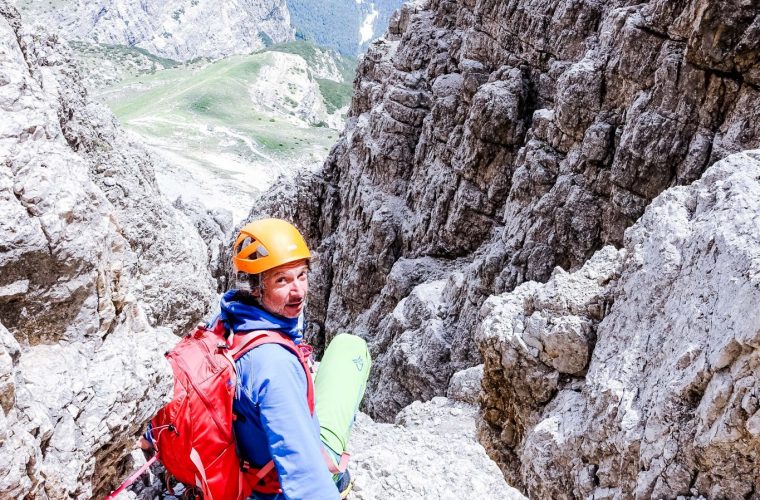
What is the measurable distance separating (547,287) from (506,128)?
19077 millimetres

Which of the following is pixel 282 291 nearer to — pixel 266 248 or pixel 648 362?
pixel 266 248

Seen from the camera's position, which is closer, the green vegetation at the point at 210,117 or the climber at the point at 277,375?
the climber at the point at 277,375

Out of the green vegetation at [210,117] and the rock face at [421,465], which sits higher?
the rock face at [421,465]

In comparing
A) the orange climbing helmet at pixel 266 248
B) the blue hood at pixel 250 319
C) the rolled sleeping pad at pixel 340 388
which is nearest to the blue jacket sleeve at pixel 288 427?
the blue hood at pixel 250 319

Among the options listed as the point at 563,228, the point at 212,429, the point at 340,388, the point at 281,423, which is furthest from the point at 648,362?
the point at 563,228

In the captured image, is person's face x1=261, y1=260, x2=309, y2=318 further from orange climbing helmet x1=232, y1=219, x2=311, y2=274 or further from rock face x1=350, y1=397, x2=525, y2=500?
rock face x1=350, y1=397, x2=525, y2=500

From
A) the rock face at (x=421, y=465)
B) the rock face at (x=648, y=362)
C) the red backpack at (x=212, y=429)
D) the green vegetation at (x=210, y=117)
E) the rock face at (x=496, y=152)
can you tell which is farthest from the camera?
the green vegetation at (x=210, y=117)

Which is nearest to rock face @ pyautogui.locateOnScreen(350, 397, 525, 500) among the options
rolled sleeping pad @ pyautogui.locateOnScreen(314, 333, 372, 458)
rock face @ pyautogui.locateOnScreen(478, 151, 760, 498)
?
rock face @ pyautogui.locateOnScreen(478, 151, 760, 498)

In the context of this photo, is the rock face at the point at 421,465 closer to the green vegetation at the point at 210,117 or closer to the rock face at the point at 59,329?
the rock face at the point at 59,329

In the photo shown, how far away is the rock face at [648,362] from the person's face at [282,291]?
4.63 meters

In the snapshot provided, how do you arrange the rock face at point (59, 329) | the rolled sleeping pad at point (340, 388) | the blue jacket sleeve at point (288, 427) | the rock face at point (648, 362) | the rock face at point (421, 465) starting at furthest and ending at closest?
the rock face at point (421, 465)
the rolled sleeping pad at point (340, 388)
the rock face at point (648, 362)
the blue jacket sleeve at point (288, 427)
the rock face at point (59, 329)

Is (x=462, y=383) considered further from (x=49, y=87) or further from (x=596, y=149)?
(x=49, y=87)

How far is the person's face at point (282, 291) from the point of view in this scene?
4.67m

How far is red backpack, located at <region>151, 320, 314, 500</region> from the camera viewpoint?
417cm
